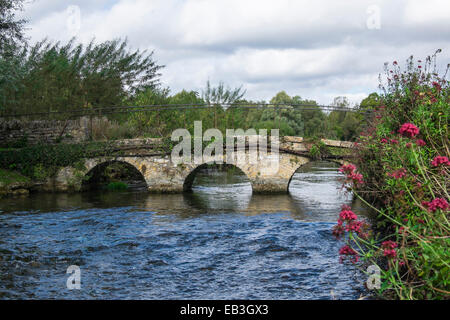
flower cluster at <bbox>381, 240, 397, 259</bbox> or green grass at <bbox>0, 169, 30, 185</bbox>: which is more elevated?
flower cluster at <bbox>381, 240, 397, 259</bbox>

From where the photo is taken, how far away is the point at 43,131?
2097 cm

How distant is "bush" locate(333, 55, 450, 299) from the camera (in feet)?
14.2

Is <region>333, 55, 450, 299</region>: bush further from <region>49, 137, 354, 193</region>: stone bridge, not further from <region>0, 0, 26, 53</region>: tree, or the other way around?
<region>0, 0, 26, 53</region>: tree

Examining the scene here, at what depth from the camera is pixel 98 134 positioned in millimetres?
20641

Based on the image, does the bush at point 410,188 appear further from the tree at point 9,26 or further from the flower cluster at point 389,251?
the tree at point 9,26

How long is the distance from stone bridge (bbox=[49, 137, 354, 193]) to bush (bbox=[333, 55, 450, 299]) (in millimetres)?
6845

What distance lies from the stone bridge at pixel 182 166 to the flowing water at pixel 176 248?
2.73 feet

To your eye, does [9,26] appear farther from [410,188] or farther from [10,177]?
[410,188]

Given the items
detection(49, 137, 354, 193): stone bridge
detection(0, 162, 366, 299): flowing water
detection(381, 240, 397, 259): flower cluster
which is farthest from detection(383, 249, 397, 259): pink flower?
detection(49, 137, 354, 193): stone bridge

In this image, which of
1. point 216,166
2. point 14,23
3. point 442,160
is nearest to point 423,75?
point 442,160

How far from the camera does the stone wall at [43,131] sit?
20.6 metres

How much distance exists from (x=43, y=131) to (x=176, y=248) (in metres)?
13.4

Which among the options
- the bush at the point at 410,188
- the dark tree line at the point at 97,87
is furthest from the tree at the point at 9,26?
the bush at the point at 410,188
